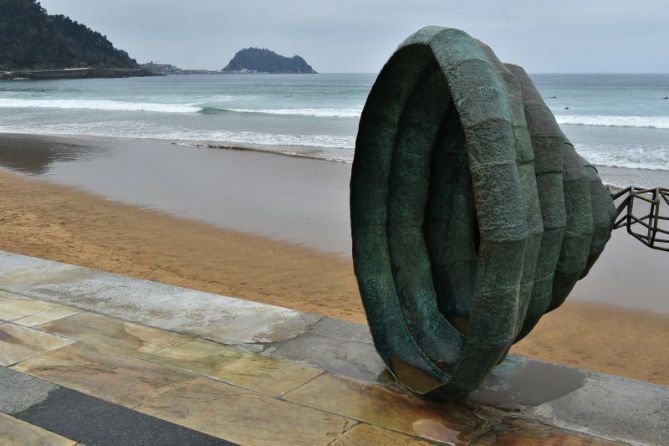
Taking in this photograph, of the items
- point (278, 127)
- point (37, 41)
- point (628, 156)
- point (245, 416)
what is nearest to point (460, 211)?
point (245, 416)

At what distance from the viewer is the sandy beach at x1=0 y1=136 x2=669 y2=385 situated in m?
6.81

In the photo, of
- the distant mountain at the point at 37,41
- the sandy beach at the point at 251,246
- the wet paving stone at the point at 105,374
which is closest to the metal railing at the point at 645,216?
the sandy beach at the point at 251,246

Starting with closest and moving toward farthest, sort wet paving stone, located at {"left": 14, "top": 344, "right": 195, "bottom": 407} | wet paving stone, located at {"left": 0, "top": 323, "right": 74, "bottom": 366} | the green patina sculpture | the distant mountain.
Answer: the green patina sculpture → wet paving stone, located at {"left": 14, "top": 344, "right": 195, "bottom": 407} → wet paving stone, located at {"left": 0, "top": 323, "right": 74, "bottom": 366} → the distant mountain

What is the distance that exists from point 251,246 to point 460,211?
6307 millimetres

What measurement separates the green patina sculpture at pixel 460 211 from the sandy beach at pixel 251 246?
2.60 meters

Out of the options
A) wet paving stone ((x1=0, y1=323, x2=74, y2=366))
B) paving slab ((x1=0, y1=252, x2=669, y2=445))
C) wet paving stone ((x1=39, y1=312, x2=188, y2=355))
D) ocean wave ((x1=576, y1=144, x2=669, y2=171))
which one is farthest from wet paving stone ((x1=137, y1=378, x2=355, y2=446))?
ocean wave ((x1=576, y1=144, x2=669, y2=171))

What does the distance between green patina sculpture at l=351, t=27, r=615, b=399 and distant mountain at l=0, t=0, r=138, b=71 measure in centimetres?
14184

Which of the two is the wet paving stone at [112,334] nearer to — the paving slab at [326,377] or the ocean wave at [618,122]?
the paving slab at [326,377]

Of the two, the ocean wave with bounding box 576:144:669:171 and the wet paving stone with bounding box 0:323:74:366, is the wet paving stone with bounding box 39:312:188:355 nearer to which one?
the wet paving stone with bounding box 0:323:74:366

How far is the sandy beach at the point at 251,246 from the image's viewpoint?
6809 millimetres

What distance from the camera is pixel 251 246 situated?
32.8 ft

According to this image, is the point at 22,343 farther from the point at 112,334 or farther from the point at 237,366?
Result: the point at 237,366

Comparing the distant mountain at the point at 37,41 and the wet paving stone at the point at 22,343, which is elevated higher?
the distant mountain at the point at 37,41

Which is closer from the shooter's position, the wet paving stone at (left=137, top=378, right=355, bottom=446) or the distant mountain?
the wet paving stone at (left=137, top=378, right=355, bottom=446)
